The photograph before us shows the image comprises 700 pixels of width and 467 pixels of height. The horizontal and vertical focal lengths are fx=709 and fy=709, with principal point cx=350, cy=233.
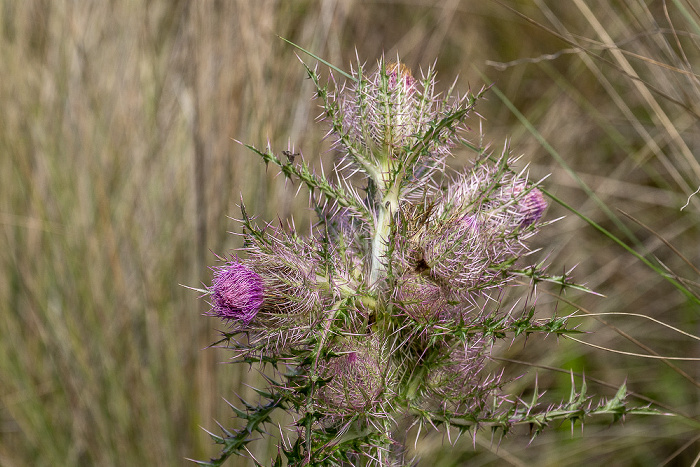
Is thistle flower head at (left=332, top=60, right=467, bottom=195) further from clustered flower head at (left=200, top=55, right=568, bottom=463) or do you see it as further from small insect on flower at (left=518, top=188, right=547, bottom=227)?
small insect on flower at (left=518, top=188, right=547, bottom=227)

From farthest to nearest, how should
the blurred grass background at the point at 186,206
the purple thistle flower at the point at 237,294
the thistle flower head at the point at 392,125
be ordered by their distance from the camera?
1. the blurred grass background at the point at 186,206
2. the thistle flower head at the point at 392,125
3. the purple thistle flower at the point at 237,294

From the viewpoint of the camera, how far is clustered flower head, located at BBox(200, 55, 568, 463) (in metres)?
1.01

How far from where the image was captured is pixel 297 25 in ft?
10.6

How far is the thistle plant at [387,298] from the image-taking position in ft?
3.31

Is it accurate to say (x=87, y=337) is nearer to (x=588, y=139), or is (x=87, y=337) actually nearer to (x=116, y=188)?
(x=116, y=188)

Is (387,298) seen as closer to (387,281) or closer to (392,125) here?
(387,281)

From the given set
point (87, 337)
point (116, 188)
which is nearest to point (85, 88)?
point (116, 188)

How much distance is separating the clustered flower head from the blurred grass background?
1315 mm

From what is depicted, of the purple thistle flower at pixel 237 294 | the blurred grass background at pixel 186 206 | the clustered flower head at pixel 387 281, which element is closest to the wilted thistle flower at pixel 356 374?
the clustered flower head at pixel 387 281

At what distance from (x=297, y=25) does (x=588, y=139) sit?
151 cm

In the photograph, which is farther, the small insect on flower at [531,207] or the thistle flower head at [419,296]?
the small insect on flower at [531,207]

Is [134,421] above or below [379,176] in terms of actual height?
below

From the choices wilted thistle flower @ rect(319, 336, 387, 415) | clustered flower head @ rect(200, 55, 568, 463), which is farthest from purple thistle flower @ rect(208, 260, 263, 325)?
wilted thistle flower @ rect(319, 336, 387, 415)

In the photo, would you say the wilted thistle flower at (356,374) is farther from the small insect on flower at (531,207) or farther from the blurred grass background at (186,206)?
the blurred grass background at (186,206)
